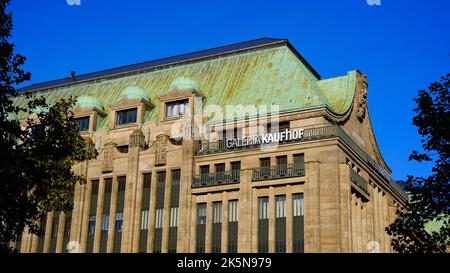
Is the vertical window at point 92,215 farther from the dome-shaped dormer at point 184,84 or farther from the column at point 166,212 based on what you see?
the dome-shaped dormer at point 184,84

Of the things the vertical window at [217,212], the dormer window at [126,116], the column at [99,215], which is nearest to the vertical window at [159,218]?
the vertical window at [217,212]

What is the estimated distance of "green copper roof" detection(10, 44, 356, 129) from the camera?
2734 inches

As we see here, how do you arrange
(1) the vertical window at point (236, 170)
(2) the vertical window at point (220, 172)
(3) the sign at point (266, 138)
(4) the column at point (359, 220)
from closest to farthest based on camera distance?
1. (4) the column at point (359, 220)
2. (3) the sign at point (266, 138)
3. (1) the vertical window at point (236, 170)
4. (2) the vertical window at point (220, 172)

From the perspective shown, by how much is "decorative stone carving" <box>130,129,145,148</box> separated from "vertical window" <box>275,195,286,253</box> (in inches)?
679

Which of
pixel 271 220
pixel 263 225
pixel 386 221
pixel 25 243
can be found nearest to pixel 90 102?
pixel 25 243

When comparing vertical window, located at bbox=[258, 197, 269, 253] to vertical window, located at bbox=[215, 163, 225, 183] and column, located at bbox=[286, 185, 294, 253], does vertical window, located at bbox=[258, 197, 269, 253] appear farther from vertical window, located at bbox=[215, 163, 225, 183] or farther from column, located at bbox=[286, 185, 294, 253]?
vertical window, located at bbox=[215, 163, 225, 183]

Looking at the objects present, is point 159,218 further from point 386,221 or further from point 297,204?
point 386,221

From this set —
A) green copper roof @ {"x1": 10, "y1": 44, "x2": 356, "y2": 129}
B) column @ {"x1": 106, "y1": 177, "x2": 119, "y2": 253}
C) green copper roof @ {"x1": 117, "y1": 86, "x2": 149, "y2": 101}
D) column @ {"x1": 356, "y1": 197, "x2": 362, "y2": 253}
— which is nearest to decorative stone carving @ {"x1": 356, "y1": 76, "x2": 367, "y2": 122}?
green copper roof @ {"x1": 10, "y1": 44, "x2": 356, "y2": 129}

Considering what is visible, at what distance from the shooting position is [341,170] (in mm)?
61438

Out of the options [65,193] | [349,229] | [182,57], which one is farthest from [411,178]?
[182,57]

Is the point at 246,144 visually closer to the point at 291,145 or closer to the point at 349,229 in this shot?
the point at 291,145

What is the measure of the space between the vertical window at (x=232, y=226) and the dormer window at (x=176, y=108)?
1321 centimetres

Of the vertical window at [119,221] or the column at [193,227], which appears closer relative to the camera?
the column at [193,227]

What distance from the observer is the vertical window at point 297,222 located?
196 feet
